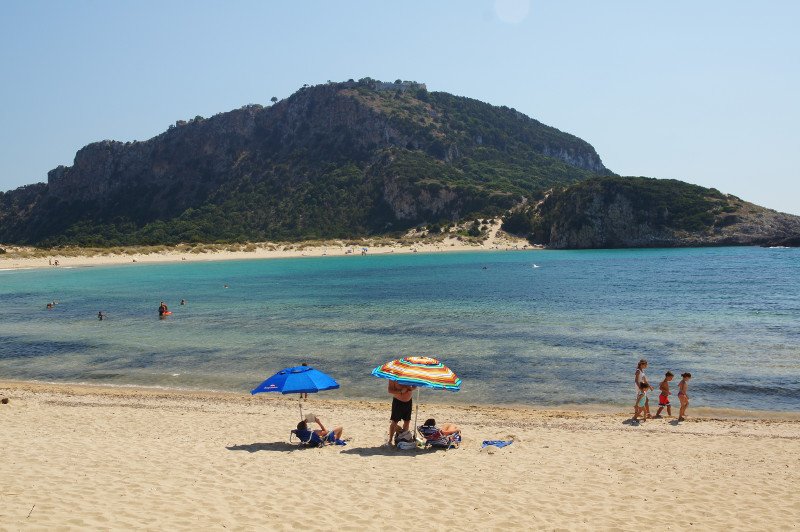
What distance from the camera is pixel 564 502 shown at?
8.54 meters

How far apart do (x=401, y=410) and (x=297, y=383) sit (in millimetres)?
2151

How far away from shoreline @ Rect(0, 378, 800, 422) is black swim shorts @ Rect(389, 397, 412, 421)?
437cm

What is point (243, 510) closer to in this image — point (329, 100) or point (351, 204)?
point (351, 204)

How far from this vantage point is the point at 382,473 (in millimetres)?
10016

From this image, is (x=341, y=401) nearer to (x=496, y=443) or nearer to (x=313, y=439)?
(x=313, y=439)

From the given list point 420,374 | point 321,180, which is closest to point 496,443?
point 420,374

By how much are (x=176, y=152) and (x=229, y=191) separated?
1055 inches

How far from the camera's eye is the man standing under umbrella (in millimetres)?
11609

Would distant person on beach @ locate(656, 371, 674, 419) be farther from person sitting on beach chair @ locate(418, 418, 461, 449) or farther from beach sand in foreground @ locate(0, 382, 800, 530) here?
person sitting on beach chair @ locate(418, 418, 461, 449)

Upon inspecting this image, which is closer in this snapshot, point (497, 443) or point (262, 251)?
point (497, 443)

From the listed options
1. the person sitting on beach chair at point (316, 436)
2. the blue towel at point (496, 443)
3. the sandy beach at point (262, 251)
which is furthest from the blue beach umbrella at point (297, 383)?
the sandy beach at point (262, 251)

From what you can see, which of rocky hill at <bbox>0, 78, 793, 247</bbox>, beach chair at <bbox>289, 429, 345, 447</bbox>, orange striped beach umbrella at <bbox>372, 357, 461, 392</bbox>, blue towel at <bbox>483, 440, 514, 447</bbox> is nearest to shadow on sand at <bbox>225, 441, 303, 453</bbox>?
beach chair at <bbox>289, 429, 345, 447</bbox>

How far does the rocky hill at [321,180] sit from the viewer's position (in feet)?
424

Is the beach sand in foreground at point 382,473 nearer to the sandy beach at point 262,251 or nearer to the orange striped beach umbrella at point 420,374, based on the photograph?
the orange striped beach umbrella at point 420,374
